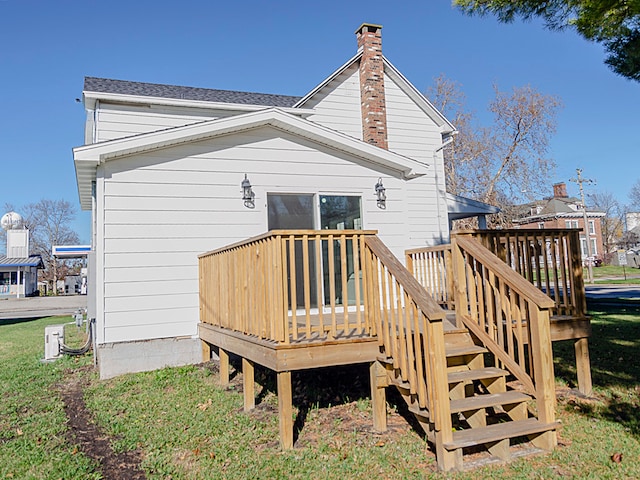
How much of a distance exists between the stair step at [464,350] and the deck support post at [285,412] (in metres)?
1.44

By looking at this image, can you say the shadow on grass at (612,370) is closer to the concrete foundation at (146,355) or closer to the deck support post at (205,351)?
the deck support post at (205,351)

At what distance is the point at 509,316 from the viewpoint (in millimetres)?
4262

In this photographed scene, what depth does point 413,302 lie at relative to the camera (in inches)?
149

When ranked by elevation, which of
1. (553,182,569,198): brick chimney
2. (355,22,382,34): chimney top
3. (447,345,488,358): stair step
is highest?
(553,182,569,198): brick chimney

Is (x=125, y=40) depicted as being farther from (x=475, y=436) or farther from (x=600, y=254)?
(x=600, y=254)

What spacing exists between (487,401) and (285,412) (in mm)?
1635

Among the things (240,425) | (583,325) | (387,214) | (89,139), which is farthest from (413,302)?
(89,139)

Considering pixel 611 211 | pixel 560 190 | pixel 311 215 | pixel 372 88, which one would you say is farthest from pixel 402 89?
pixel 611 211

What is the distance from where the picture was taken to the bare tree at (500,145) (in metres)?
23.6

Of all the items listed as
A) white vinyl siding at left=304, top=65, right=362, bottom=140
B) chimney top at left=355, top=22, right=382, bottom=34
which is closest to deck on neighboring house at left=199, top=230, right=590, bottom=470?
chimney top at left=355, top=22, right=382, bottom=34

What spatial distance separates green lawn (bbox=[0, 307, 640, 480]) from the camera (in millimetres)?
3541

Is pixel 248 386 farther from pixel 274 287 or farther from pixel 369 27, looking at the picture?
pixel 369 27

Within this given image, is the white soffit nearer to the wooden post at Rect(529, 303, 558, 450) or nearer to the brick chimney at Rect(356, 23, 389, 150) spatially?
the brick chimney at Rect(356, 23, 389, 150)

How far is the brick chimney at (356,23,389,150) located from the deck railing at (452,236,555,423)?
206 inches
